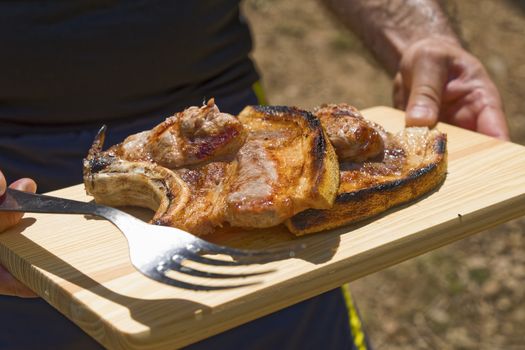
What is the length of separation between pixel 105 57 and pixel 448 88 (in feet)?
5.67

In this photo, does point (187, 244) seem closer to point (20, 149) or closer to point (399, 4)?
point (20, 149)

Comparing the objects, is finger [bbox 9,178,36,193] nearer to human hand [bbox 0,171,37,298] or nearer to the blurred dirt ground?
human hand [bbox 0,171,37,298]

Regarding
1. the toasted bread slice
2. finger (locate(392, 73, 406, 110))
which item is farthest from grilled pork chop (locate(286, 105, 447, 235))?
finger (locate(392, 73, 406, 110))

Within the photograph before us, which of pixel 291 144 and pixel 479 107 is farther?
pixel 479 107

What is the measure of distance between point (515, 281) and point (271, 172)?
13.4 ft

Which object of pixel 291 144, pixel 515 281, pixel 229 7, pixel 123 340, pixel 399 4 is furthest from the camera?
pixel 515 281

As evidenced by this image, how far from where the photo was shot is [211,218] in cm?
241

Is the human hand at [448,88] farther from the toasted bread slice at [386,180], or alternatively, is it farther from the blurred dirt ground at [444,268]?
the blurred dirt ground at [444,268]

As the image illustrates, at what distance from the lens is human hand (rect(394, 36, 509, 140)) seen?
3.50 metres

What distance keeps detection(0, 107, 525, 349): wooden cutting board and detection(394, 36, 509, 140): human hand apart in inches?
18.6

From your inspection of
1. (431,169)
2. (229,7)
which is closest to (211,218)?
(431,169)

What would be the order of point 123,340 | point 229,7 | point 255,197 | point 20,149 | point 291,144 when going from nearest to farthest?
point 123,340 < point 255,197 < point 291,144 < point 20,149 < point 229,7

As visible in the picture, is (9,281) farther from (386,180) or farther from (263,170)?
(386,180)

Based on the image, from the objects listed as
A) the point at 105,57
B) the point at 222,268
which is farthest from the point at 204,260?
the point at 105,57
